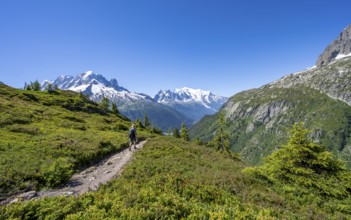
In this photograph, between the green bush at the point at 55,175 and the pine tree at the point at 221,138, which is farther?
the pine tree at the point at 221,138

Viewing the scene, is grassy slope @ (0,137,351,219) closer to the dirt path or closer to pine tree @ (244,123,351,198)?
the dirt path

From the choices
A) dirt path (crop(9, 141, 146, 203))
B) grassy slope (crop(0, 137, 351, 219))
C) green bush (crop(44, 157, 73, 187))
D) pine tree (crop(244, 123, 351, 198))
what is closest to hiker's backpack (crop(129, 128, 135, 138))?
dirt path (crop(9, 141, 146, 203))

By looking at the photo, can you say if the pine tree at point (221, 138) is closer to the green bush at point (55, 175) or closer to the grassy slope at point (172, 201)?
the grassy slope at point (172, 201)

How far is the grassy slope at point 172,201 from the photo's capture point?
810cm

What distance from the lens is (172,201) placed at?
9.62m

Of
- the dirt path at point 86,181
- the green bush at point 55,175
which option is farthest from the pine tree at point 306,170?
the green bush at point 55,175

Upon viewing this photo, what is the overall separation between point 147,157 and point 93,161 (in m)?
5.66

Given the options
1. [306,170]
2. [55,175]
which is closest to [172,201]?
[55,175]

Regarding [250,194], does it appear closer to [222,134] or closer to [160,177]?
[160,177]

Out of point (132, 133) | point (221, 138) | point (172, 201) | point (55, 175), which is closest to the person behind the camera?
point (172, 201)

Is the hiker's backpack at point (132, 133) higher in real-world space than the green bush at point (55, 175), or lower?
higher

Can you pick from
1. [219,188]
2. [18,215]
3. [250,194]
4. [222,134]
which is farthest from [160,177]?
[222,134]

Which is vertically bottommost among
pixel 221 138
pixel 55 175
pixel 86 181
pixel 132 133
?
pixel 221 138

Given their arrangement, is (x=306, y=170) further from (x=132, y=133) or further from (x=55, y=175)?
(x=132, y=133)
